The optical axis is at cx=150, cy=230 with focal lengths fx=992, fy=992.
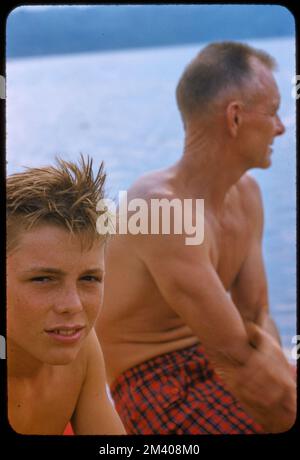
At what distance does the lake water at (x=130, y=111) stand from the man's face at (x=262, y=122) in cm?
2

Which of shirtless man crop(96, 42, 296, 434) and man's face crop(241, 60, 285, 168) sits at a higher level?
man's face crop(241, 60, 285, 168)

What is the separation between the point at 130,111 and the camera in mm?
2051

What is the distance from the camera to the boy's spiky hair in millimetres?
1993

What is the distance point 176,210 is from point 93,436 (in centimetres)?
50

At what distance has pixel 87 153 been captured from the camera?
2031 millimetres

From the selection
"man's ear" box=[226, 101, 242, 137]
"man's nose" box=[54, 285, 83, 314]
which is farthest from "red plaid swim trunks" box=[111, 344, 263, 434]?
"man's ear" box=[226, 101, 242, 137]

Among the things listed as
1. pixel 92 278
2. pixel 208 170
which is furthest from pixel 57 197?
pixel 208 170

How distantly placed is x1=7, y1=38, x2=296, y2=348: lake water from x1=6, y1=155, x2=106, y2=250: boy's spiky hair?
0.08 ft

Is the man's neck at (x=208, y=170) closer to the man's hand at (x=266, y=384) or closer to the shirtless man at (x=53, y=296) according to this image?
the shirtless man at (x=53, y=296)

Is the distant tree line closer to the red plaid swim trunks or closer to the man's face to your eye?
the man's face

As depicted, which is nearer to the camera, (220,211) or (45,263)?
(45,263)

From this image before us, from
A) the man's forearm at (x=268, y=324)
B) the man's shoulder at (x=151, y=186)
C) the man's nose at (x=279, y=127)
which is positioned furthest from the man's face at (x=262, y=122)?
the man's forearm at (x=268, y=324)
